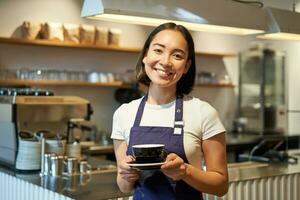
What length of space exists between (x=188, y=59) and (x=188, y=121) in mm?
214

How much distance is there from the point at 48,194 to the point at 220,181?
1.22 metres

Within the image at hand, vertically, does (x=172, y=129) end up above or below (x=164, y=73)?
below

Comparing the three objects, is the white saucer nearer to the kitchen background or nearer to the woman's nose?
the woman's nose

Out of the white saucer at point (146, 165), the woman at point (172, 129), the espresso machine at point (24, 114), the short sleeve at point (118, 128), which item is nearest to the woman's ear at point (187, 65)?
the woman at point (172, 129)

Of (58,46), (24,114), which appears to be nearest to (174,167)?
(24,114)

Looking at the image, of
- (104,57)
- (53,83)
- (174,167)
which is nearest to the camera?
(174,167)

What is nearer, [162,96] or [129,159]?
[129,159]

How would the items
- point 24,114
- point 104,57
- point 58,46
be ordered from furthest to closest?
point 104,57
point 58,46
point 24,114

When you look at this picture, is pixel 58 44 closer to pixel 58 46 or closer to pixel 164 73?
pixel 58 46

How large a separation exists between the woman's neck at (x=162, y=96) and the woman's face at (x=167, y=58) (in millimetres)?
35

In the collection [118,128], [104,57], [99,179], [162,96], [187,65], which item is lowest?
[99,179]

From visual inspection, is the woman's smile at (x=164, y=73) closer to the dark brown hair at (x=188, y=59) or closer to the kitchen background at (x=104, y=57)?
the dark brown hair at (x=188, y=59)

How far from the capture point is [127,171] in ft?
4.94

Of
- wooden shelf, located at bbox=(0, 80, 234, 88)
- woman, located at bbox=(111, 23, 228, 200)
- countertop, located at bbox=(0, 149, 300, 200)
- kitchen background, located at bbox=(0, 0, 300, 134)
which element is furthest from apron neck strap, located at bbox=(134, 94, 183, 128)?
kitchen background, located at bbox=(0, 0, 300, 134)
